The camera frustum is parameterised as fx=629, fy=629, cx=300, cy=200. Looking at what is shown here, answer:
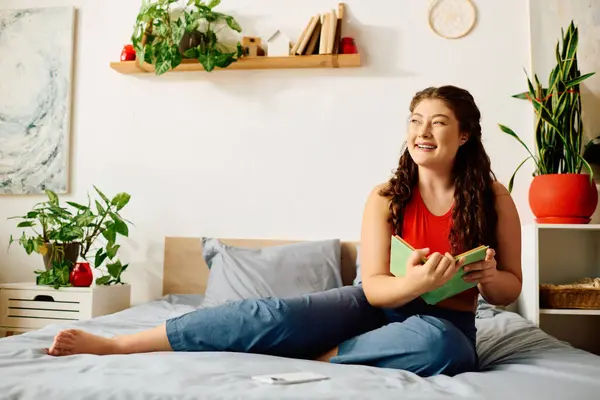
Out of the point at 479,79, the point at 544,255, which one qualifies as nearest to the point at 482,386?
the point at 544,255

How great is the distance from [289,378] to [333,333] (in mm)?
364

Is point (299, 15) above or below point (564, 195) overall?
above

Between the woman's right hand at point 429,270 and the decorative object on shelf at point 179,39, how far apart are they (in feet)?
6.02

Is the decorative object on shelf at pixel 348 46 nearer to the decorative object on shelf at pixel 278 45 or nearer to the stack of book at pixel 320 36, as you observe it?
the stack of book at pixel 320 36

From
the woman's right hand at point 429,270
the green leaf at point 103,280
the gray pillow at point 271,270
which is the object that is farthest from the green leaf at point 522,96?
the green leaf at point 103,280

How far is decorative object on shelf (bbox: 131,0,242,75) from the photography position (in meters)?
3.02

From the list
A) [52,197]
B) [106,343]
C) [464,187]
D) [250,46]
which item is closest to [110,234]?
[52,197]

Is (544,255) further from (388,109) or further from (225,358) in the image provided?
(225,358)

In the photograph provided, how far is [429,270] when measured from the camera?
4.70 ft

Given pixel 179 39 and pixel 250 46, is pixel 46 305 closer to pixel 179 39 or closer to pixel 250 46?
pixel 179 39

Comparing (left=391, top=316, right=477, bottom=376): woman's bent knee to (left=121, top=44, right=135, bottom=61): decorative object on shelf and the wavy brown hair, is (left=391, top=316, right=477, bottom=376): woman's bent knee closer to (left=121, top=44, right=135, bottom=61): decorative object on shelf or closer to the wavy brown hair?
the wavy brown hair

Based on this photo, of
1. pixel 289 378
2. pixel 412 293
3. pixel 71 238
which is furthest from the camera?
pixel 71 238

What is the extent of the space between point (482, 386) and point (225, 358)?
565 mm

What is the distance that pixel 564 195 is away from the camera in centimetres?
255
